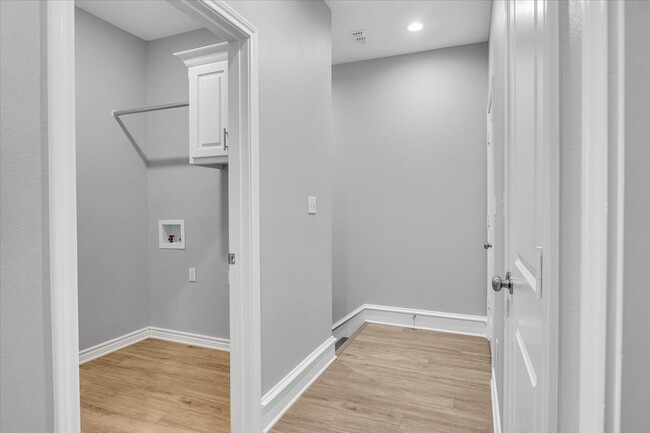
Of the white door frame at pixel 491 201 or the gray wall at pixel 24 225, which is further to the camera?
the white door frame at pixel 491 201

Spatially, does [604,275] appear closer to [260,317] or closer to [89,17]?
[260,317]

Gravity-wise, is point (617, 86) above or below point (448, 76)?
below

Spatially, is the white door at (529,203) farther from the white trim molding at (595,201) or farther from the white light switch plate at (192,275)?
the white light switch plate at (192,275)

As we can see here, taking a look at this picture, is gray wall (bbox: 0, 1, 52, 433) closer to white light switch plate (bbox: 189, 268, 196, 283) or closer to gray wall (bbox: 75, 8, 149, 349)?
A: gray wall (bbox: 75, 8, 149, 349)

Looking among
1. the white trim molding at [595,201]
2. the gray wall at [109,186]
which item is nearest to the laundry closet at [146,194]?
the gray wall at [109,186]

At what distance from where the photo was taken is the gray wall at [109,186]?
2.94 metres

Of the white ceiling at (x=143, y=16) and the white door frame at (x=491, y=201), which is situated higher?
the white ceiling at (x=143, y=16)

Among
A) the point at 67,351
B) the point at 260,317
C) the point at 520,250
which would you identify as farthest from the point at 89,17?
the point at 520,250

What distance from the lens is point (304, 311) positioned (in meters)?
2.47

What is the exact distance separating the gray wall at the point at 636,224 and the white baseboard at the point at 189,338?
3.18 meters

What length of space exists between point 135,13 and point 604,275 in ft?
11.8

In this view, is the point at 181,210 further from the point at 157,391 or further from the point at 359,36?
the point at 359,36

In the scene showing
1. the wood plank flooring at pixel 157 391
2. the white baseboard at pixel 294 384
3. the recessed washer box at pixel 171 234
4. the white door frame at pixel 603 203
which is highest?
the white door frame at pixel 603 203

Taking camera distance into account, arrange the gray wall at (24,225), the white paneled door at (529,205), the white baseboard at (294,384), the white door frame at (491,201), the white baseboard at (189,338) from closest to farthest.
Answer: the white paneled door at (529,205) < the gray wall at (24,225) < the white baseboard at (294,384) < the white door frame at (491,201) < the white baseboard at (189,338)
